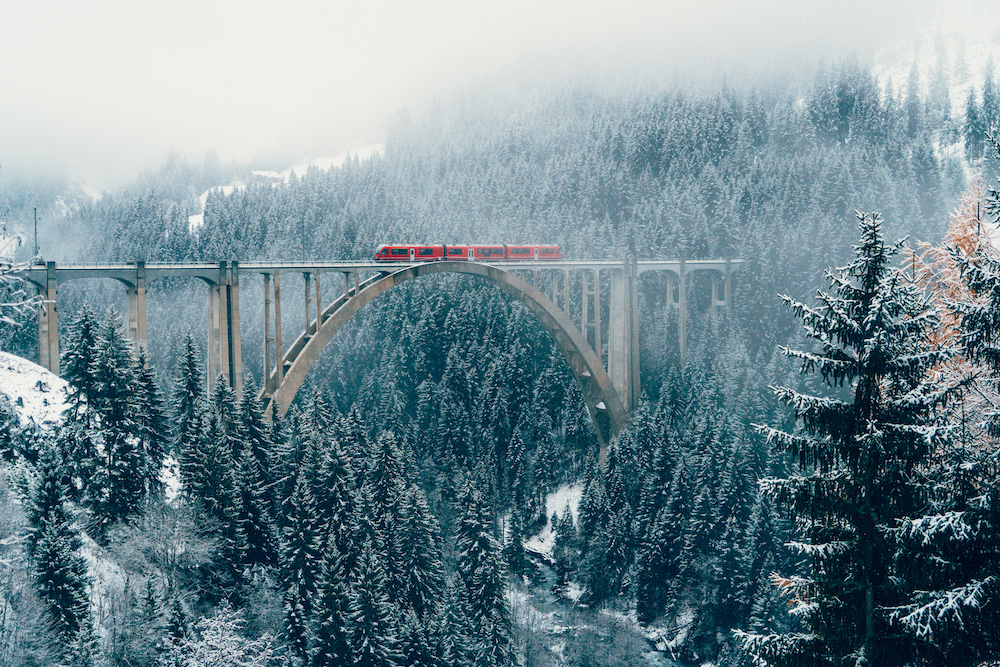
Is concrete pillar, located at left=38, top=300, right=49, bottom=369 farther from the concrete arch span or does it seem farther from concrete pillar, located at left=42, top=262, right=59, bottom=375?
the concrete arch span

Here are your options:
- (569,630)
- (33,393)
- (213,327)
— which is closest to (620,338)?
(569,630)

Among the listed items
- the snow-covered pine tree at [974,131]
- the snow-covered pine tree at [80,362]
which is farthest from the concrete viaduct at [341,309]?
the snow-covered pine tree at [974,131]

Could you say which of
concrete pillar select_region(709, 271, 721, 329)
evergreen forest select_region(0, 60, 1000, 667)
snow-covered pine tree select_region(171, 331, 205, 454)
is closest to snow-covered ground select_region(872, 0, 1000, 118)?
evergreen forest select_region(0, 60, 1000, 667)

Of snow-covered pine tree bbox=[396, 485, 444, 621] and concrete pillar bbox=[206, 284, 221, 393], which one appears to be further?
concrete pillar bbox=[206, 284, 221, 393]

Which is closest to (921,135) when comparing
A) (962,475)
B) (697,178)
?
(697,178)

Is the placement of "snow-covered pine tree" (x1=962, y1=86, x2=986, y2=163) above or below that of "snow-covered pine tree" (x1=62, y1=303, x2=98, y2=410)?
above

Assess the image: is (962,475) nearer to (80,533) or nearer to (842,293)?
(842,293)

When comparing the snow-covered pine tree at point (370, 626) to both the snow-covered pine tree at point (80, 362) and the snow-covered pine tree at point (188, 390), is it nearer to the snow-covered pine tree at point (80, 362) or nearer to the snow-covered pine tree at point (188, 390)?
the snow-covered pine tree at point (188, 390)
